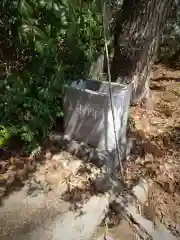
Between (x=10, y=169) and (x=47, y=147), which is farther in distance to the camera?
(x=47, y=147)

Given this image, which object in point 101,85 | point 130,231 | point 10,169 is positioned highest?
point 101,85

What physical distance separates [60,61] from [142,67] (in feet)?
3.99

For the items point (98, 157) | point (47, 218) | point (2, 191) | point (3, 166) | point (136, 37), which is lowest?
point (47, 218)

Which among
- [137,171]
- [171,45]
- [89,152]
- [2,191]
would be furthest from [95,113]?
[171,45]

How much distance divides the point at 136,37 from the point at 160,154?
1281mm

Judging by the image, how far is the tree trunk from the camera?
9.31 ft

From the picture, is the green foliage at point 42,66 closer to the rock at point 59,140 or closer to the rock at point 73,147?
the rock at point 59,140

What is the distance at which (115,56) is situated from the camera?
3145 millimetres

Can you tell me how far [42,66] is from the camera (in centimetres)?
224

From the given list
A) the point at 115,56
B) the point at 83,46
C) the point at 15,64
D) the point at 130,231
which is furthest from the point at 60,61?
the point at 130,231

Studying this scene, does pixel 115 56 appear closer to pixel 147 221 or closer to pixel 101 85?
pixel 101 85

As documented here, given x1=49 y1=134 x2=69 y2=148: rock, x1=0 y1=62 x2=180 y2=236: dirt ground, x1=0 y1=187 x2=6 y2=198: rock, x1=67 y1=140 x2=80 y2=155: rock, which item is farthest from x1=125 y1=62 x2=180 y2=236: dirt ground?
x1=0 y1=187 x2=6 y2=198: rock

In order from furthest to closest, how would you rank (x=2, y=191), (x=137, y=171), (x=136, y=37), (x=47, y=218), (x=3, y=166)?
1. (x=136, y=37)
2. (x=137, y=171)
3. (x=3, y=166)
4. (x=2, y=191)
5. (x=47, y=218)

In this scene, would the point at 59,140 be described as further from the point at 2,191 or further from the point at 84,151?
the point at 2,191
